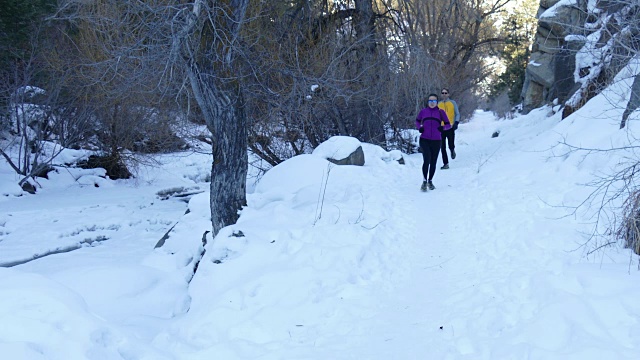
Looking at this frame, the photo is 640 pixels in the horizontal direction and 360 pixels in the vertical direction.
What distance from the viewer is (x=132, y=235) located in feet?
30.3

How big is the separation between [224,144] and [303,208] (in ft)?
5.36

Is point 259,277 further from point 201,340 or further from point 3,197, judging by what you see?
point 3,197

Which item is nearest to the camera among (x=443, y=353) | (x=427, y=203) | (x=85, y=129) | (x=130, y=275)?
(x=443, y=353)

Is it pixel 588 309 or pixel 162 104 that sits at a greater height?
pixel 162 104

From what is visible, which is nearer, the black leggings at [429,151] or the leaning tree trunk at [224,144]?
the leaning tree trunk at [224,144]

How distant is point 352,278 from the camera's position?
4809 mm

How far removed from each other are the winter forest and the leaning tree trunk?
0.08ft

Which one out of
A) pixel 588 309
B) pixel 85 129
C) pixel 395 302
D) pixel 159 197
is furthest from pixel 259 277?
pixel 85 129

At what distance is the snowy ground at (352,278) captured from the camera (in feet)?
11.1

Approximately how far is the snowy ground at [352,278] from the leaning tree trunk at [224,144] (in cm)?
33

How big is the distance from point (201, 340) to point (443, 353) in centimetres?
189

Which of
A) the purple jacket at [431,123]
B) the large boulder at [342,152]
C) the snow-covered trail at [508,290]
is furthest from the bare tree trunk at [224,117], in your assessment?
the large boulder at [342,152]

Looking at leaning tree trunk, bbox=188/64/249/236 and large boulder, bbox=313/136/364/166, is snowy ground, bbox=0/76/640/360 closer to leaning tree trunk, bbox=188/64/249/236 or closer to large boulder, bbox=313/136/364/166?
leaning tree trunk, bbox=188/64/249/236

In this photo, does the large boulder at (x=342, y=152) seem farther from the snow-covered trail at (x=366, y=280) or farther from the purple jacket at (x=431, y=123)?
the purple jacket at (x=431, y=123)
